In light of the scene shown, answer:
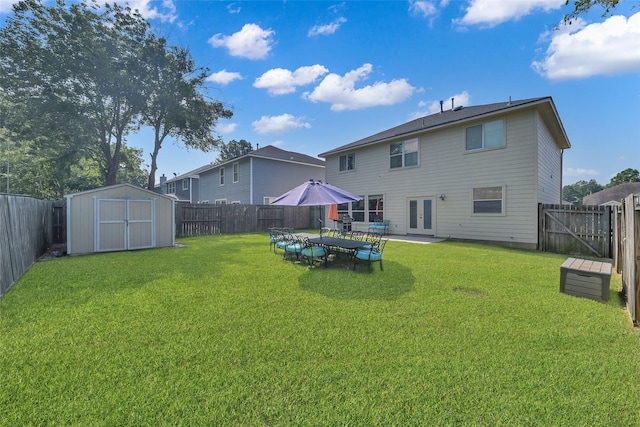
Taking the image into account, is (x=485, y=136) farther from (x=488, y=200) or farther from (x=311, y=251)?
(x=311, y=251)

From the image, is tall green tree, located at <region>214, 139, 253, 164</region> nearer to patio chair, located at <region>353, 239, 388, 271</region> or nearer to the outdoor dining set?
the outdoor dining set

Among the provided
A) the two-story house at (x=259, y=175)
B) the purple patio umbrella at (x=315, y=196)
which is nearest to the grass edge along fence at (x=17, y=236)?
the purple patio umbrella at (x=315, y=196)

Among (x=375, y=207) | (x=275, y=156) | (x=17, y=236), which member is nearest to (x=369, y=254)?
(x=17, y=236)

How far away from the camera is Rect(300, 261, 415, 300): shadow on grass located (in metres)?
4.80

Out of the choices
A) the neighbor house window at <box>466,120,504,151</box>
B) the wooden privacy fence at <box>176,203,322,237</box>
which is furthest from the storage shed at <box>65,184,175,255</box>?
the neighbor house window at <box>466,120,504,151</box>

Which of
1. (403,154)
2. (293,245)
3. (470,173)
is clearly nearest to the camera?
(293,245)

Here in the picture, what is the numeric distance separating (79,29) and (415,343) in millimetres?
20299

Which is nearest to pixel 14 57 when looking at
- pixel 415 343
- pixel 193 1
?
pixel 193 1

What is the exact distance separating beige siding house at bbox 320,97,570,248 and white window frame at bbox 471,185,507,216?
0.03 m

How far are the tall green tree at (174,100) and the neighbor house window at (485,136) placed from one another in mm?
16485

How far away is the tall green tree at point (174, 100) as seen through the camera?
54.3ft

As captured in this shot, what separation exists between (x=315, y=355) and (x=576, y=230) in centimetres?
1095

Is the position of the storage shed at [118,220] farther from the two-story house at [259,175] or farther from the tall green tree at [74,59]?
the two-story house at [259,175]

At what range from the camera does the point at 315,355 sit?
2809 mm
